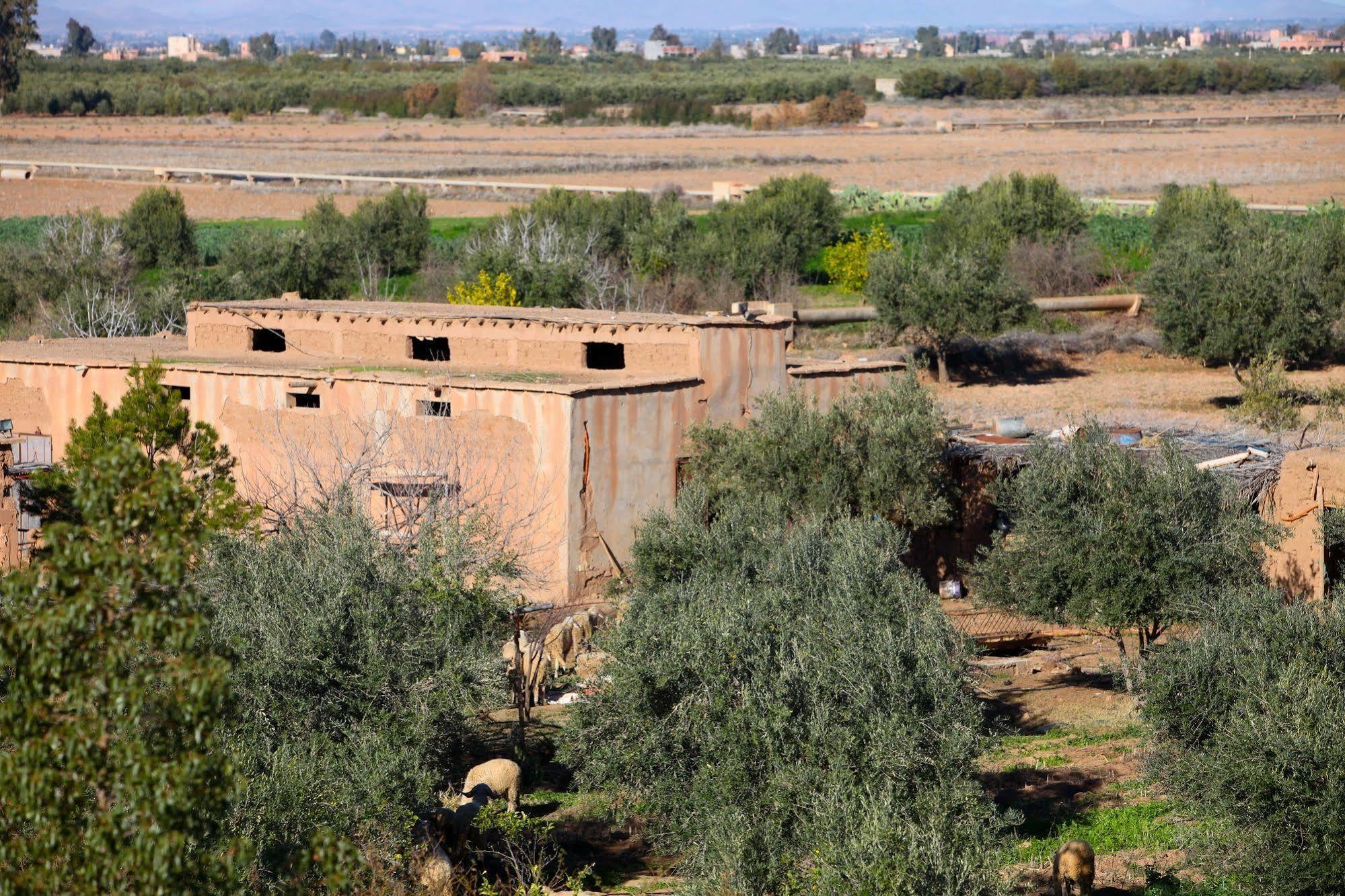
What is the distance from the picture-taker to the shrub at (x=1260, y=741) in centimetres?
1109

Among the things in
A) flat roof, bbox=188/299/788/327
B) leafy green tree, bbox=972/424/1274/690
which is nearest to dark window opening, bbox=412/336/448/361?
flat roof, bbox=188/299/788/327

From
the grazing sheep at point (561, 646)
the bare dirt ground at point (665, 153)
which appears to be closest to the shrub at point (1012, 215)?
the bare dirt ground at point (665, 153)

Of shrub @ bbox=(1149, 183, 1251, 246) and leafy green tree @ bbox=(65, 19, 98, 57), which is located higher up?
leafy green tree @ bbox=(65, 19, 98, 57)

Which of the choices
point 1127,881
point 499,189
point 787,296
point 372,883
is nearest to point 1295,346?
point 787,296

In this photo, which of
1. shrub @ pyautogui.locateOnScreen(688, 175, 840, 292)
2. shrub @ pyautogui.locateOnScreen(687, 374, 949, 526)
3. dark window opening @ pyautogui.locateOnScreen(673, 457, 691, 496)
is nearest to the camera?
shrub @ pyautogui.locateOnScreen(687, 374, 949, 526)

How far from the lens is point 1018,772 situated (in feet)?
49.7

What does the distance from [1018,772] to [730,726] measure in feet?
14.2

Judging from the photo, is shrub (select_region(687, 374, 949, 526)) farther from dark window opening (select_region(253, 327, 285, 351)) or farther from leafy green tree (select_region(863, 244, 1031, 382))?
leafy green tree (select_region(863, 244, 1031, 382))

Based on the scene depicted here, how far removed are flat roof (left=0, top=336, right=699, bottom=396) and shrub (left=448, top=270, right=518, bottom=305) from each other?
9.59 m

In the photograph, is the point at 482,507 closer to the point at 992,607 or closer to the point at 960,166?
the point at 992,607

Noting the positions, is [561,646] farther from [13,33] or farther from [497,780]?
[13,33]

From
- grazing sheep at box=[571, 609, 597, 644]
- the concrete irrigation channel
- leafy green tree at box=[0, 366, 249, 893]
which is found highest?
leafy green tree at box=[0, 366, 249, 893]

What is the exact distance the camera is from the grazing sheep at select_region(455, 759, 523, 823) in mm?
14188

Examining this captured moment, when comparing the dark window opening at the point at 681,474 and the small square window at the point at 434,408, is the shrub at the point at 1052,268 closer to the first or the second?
the dark window opening at the point at 681,474
